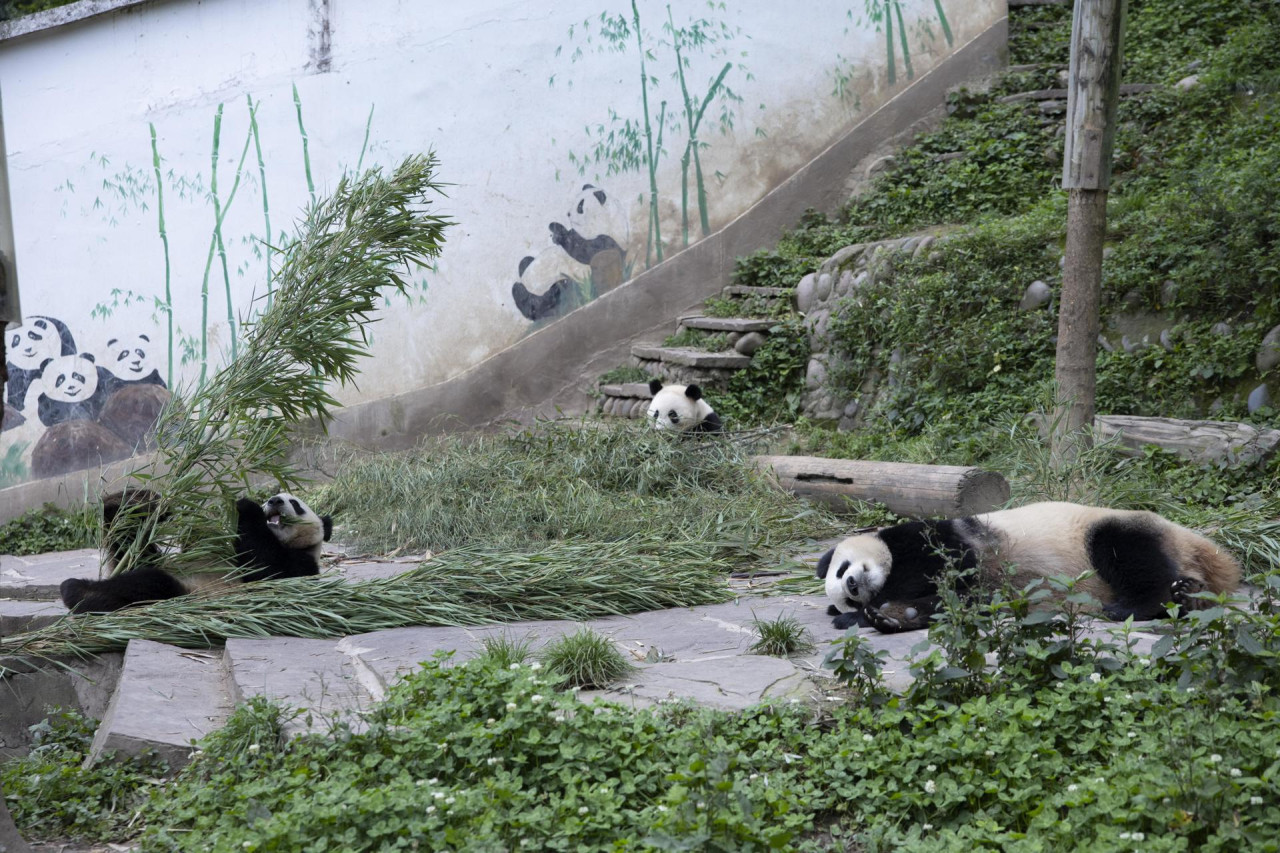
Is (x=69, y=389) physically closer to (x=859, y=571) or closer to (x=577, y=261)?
(x=577, y=261)

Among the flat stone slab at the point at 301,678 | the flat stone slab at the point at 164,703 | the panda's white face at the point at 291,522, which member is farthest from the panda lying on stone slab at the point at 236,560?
the flat stone slab at the point at 301,678

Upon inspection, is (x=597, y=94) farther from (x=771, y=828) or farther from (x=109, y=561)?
(x=771, y=828)

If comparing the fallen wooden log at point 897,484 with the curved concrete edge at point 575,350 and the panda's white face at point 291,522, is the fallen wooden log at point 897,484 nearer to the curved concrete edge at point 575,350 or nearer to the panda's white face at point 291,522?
the panda's white face at point 291,522

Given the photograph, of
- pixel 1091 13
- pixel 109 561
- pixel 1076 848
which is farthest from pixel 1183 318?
pixel 109 561

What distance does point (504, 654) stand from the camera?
11.8 feet

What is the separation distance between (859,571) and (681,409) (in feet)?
13.2

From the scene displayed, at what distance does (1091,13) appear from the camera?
5805 millimetres

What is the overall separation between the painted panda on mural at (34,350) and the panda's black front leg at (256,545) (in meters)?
7.73

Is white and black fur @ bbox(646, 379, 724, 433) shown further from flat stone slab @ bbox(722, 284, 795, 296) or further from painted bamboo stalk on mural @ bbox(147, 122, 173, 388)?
painted bamboo stalk on mural @ bbox(147, 122, 173, 388)

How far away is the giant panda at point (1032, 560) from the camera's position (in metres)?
4.05

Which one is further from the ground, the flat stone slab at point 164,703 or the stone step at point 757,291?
the stone step at point 757,291

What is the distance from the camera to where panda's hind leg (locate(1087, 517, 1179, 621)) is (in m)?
4.00

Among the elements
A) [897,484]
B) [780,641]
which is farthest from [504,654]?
[897,484]

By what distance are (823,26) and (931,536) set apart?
8.15 meters
